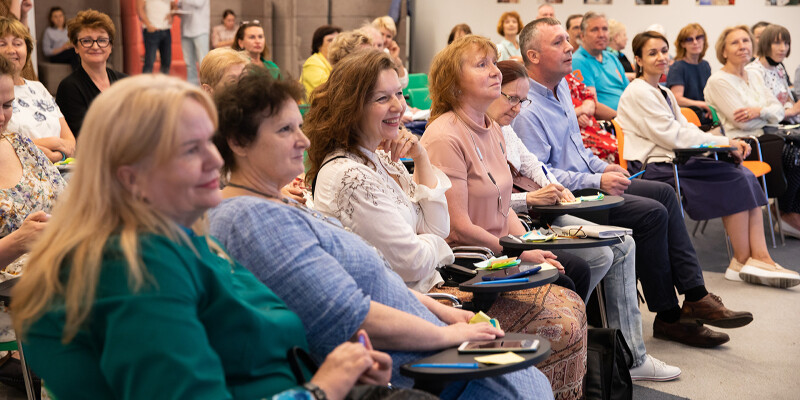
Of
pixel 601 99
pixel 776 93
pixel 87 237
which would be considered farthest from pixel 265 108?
pixel 776 93

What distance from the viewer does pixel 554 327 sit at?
2.39 metres

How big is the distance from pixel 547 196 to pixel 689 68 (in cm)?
479

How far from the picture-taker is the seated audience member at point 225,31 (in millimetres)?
9227

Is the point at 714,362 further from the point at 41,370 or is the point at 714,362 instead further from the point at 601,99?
the point at 601,99

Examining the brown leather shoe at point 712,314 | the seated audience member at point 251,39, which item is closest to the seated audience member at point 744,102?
the brown leather shoe at point 712,314

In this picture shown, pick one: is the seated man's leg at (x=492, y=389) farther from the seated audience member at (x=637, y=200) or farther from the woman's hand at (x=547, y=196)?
the seated audience member at (x=637, y=200)

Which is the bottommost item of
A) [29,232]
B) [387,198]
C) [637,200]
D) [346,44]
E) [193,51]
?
[637,200]

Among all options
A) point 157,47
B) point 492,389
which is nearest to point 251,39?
point 157,47

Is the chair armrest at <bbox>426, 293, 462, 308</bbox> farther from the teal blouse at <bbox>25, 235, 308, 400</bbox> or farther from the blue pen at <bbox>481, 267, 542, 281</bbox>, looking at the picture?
the teal blouse at <bbox>25, 235, 308, 400</bbox>

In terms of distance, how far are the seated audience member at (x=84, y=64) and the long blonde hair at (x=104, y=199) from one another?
3254 mm

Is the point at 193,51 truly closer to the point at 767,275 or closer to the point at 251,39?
the point at 251,39

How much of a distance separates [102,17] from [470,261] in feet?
9.06

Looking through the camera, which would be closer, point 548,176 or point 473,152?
point 473,152

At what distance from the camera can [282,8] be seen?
1008 cm
